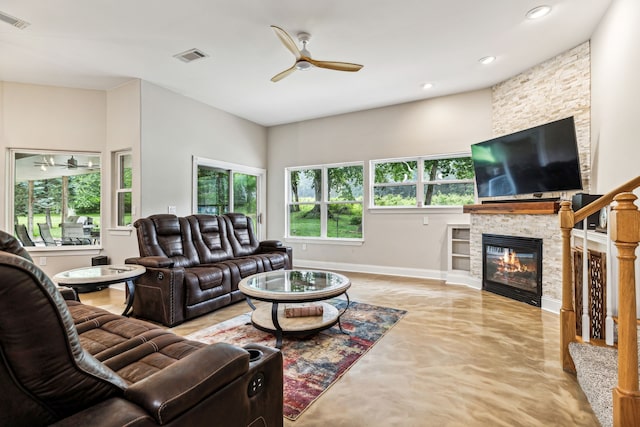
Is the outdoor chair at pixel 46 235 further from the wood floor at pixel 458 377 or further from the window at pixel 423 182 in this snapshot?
the window at pixel 423 182

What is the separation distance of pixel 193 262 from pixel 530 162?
4520 millimetres

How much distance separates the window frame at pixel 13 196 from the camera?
177 inches

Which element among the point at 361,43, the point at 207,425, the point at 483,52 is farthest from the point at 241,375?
the point at 483,52

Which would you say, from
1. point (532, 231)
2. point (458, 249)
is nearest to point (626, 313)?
point (532, 231)

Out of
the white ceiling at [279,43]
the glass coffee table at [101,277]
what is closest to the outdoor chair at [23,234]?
the white ceiling at [279,43]

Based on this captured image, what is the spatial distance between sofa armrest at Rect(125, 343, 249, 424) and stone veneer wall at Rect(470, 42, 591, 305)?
3.99m

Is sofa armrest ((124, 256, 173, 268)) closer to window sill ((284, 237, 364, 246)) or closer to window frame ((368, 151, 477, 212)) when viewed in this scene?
window sill ((284, 237, 364, 246))

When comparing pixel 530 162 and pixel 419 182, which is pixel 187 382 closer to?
pixel 530 162

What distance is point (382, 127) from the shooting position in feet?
18.6

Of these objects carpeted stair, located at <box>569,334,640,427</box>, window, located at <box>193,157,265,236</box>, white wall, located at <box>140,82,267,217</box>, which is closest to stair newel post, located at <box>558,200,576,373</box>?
carpeted stair, located at <box>569,334,640,427</box>

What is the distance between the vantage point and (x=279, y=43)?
3514mm

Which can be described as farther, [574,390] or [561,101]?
[561,101]

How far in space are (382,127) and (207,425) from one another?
5.45m

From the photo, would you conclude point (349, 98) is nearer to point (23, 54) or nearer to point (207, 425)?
point (23, 54)
